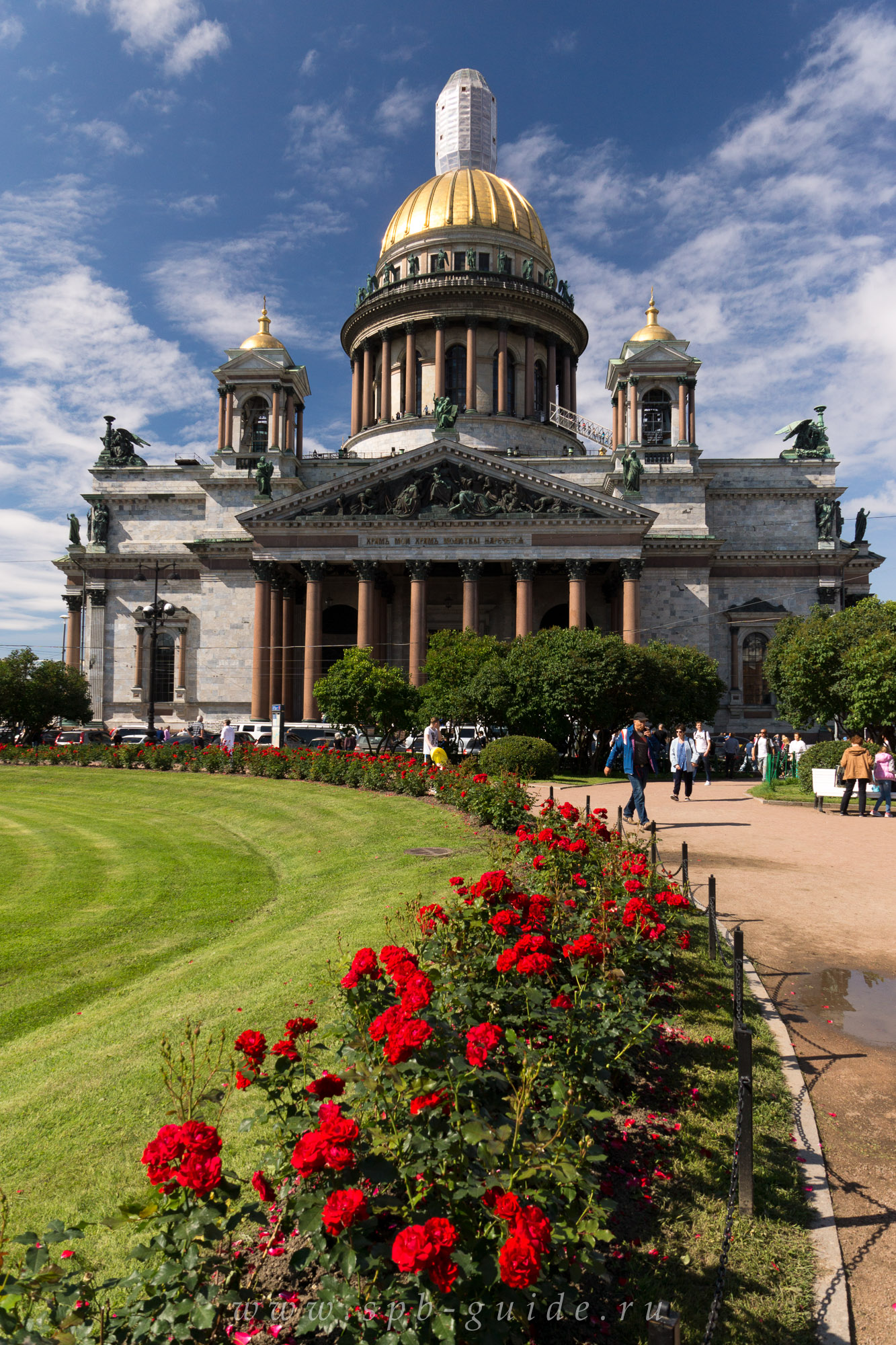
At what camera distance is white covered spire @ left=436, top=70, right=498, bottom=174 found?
6681 centimetres

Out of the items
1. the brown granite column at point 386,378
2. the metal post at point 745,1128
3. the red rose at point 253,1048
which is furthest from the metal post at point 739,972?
the brown granite column at point 386,378

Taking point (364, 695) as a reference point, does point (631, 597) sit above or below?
above

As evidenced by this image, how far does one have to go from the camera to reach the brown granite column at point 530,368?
59156 millimetres

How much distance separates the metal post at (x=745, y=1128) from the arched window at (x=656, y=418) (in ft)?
166

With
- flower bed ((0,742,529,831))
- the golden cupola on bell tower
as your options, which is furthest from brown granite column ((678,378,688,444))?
flower bed ((0,742,529,831))

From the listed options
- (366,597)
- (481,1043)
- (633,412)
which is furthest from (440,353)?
(481,1043)

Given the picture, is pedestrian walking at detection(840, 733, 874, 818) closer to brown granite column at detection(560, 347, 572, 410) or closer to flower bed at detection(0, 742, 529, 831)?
flower bed at detection(0, 742, 529, 831)

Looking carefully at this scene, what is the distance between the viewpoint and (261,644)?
45.1 metres

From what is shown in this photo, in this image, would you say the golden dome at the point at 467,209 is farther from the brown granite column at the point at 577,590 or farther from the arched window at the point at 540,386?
the brown granite column at the point at 577,590

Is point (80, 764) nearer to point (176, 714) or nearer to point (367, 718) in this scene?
point (367, 718)

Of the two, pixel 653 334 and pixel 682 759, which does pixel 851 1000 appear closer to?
pixel 682 759

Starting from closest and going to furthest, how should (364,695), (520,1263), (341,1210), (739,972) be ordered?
(520,1263), (341,1210), (739,972), (364,695)

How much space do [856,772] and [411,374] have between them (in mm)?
47687

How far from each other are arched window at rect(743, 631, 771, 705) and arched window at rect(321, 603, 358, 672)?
79.6 feet
